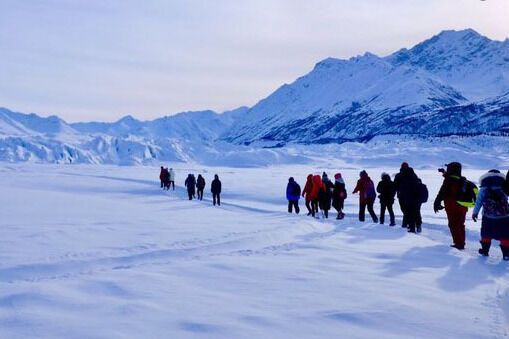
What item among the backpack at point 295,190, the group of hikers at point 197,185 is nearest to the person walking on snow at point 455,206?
the backpack at point 295,190

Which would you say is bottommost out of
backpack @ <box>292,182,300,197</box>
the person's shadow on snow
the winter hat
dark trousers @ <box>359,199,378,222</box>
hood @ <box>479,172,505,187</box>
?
the person's shadow on snow

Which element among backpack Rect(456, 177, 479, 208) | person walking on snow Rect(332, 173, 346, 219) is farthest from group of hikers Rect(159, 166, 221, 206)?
backpack Rect(456, 177, 479, 208)

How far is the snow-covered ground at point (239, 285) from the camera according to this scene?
13.2ft

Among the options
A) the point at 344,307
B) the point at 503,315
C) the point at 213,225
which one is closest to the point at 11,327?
the point at 344,307

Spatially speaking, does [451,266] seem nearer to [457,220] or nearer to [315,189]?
[457,220]

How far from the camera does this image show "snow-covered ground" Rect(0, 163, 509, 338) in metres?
4.03

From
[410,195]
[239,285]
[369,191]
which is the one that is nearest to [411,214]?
[410,195]

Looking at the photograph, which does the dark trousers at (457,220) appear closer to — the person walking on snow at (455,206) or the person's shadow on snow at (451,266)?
the person walking on snow at (455,206)

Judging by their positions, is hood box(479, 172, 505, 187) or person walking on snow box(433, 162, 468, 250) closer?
hood box(479, 172, 505, 187)

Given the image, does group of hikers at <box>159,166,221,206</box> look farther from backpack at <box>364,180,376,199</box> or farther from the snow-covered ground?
the snow-covered ground

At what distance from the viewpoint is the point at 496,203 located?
8078 mm

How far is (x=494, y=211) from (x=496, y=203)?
0.45 feet

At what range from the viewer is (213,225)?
36.5 feet

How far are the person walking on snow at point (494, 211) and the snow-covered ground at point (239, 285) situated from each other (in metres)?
0.37
